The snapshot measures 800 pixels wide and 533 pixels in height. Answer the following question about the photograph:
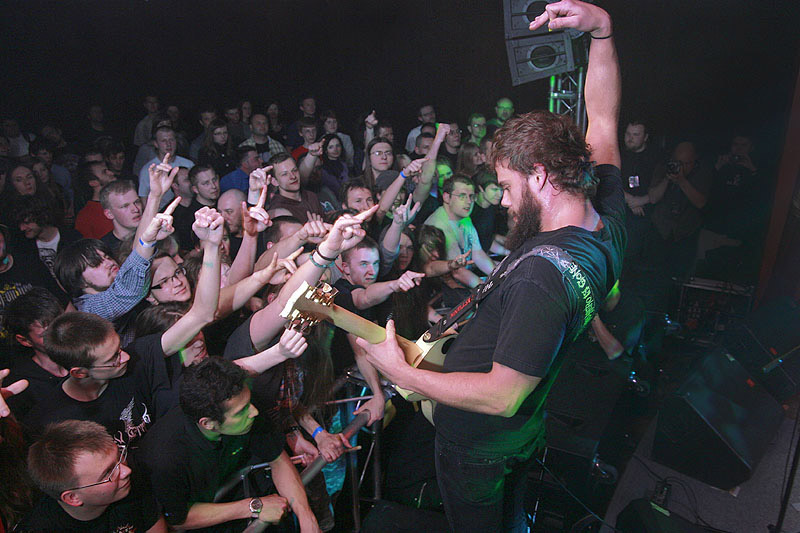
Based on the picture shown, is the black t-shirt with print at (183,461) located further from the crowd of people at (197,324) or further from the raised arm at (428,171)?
the raised arm at (428,171)

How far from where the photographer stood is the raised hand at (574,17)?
5.32 ft

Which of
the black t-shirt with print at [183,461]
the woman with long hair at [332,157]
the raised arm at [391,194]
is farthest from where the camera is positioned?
the woman with long hair at [332,157]

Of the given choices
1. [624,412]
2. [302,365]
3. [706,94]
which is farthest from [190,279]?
[706,94]

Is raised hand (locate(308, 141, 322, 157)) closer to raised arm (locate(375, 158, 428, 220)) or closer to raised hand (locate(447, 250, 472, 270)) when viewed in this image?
raised arm (locate(375, 158, 428, 220))

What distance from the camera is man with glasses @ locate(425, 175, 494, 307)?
156 inches

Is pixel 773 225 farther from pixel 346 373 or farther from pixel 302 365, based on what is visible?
pixel 302 365

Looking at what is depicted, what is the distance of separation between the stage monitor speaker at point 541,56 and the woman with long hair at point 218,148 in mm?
3252

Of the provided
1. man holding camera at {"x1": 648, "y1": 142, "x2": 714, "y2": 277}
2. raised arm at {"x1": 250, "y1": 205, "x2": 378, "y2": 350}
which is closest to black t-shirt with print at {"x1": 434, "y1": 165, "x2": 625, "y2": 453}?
raised arm at {"x1": 250, "y1": 205, "x2": 378, "y2": 350}

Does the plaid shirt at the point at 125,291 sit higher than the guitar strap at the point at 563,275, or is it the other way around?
the guitar strap at the point at 563,275

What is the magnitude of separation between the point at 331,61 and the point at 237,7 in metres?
1.71

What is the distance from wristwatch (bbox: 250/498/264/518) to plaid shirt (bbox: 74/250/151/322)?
4.20 ft

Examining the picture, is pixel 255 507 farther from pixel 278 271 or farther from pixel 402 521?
pixel 278 271

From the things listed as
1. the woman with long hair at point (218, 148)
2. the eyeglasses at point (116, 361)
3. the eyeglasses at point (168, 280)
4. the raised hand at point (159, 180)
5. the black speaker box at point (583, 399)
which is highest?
the raised hand at point (159, 180)

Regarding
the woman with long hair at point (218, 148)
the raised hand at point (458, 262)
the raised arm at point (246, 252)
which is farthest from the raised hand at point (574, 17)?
the woman with long hair at point (218, 148)
